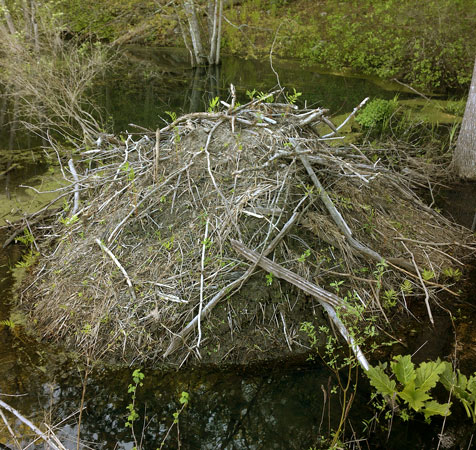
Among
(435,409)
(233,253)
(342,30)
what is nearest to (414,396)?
(435,409)

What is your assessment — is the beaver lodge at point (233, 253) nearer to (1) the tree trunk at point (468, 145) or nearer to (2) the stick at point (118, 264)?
(2) the stick at point (118, 264)

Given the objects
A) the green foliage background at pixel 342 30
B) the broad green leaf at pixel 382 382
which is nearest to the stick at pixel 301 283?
the broad green leaf at pixel 382 382

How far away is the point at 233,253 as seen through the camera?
152 inches

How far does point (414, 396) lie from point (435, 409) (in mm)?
140

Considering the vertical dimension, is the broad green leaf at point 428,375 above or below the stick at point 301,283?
below

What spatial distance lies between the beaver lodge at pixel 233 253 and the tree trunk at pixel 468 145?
6.64ft

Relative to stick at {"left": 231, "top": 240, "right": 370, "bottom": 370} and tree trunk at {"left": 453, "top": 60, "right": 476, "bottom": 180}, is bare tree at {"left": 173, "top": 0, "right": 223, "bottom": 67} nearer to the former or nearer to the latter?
tree trunk at {"left": 453, "top": 60, "right": 476, "bottom": 180}

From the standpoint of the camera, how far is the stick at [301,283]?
3506mm

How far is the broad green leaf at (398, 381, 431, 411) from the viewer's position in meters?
2.95

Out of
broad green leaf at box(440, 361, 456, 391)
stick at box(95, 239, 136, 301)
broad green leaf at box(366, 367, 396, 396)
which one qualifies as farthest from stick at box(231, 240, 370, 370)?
stick at box(95, 239, 136, 301)

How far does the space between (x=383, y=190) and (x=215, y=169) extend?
177 cm

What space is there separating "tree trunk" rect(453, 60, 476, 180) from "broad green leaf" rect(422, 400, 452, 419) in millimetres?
4317

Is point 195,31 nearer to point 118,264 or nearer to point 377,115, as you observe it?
point 377,115

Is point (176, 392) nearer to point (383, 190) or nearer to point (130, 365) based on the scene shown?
point (130, 365)
